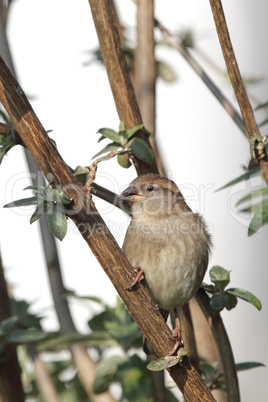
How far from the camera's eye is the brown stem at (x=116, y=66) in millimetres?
2406

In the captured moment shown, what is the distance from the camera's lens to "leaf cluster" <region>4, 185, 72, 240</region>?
5.71 ft

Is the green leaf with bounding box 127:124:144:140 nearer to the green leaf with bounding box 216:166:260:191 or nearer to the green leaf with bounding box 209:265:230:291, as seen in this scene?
the green leaf with bounding box 216:166:260:191

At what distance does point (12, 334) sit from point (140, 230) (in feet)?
3.12

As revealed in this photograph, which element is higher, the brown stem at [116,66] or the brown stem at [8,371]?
the brown stem at [116,66]

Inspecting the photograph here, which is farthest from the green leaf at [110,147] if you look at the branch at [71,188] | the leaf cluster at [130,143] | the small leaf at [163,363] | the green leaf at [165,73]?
the green leaf at [165,73]

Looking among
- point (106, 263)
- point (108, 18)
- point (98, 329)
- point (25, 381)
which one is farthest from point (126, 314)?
point (108, 18)

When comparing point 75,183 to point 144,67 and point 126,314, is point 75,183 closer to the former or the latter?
point 126,314

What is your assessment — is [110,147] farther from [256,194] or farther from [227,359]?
[227,359]

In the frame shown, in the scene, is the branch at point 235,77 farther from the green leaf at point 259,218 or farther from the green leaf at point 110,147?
the green leaf at point 110,147

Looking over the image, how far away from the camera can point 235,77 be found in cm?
201

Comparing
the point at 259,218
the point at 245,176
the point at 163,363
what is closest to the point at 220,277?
the point at 259,218

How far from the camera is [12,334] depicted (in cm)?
238

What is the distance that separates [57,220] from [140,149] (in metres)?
0.76

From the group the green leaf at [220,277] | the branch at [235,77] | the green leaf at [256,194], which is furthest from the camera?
the green leaf at [256,194]
